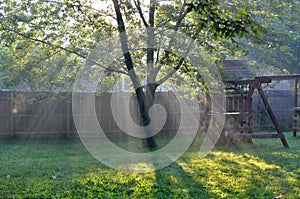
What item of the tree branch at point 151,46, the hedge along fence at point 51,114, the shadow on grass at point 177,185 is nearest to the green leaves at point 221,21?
the shadow on grass at point 177,185

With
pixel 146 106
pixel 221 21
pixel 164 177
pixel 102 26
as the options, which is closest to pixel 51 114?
pixel 146 106

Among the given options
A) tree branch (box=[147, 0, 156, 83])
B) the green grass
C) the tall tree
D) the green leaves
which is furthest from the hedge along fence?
the green leaves

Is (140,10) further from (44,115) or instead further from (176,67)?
(44,115)

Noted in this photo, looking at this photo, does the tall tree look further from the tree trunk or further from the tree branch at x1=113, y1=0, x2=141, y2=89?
the tree trunk

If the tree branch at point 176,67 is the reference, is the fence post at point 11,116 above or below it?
below

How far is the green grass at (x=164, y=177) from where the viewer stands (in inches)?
177

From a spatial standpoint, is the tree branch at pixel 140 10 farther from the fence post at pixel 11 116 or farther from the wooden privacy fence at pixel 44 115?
the fence post at pixel 11 116

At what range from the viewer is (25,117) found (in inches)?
400

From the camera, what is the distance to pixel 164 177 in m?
5.25

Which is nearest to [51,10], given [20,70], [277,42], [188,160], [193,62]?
[20,70]

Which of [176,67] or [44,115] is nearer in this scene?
[176,67]

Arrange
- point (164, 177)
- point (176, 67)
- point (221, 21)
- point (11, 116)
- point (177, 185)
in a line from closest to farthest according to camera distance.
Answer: point (221, 21), point (177, 185), point (164, 177), point (176, 67), point (11, 116)

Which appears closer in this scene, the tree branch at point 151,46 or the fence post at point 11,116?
the tree branch at point 151,46

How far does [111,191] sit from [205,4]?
285cm
